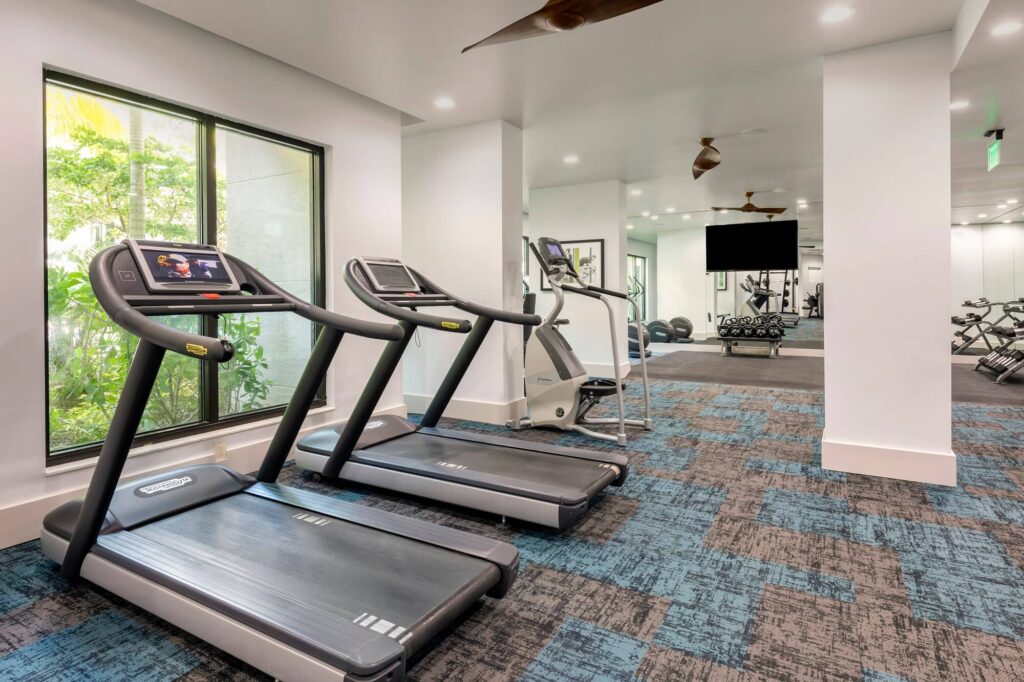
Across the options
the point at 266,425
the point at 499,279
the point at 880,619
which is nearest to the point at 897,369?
the point at 880,619

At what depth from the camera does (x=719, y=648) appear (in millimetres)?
1914

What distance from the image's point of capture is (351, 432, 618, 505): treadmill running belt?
2.94m

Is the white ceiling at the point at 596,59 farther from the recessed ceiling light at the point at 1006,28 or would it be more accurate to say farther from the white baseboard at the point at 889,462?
the white baseboard at the point at 889,462

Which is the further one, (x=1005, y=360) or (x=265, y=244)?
(x=1005, y=360)

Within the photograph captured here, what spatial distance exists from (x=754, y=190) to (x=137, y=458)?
8.67 metres

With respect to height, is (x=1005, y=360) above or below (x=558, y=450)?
above

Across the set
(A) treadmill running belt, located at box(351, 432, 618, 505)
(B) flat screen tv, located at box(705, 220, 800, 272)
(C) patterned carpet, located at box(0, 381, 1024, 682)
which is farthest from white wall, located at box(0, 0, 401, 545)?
(B) flat screen tv, located at box(705, 220, 800, 272)

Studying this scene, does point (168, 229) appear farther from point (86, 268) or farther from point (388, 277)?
point (388, 277)

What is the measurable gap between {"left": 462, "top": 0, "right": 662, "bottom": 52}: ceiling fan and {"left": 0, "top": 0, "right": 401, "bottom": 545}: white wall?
209 cm

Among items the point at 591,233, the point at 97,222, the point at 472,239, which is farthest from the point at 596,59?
the point at 591,233

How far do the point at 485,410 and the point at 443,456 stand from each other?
1.93 m

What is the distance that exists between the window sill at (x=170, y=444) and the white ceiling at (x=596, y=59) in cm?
245

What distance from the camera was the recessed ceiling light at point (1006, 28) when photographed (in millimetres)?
3109

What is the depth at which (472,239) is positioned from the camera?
5.41m
